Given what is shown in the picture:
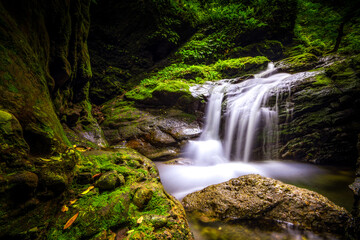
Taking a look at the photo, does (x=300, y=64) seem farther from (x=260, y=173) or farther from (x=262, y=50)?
(x=260, y=173)

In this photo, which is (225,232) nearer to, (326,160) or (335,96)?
(326,160)

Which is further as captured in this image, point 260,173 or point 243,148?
point 243,148

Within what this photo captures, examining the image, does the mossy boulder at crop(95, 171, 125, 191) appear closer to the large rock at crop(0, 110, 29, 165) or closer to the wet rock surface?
the large rock at crop(0, 110, 29, 165)

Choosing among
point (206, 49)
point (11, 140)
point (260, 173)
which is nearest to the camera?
point (11, 140)

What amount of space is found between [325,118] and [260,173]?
9.84 feet

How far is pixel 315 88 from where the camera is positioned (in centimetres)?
543

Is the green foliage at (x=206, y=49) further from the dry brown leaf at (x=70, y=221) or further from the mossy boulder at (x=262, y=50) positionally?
the dry brown leaf at (x=70, y=221)

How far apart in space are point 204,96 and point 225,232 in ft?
20.3

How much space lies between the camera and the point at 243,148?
6.07 meters

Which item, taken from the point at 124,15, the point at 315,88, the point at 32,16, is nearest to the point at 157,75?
the point at 124,15

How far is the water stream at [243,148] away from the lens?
417 cm

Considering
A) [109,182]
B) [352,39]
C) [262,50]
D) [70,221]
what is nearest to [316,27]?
[352,39]

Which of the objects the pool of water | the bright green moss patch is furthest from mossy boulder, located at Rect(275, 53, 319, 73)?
the pool of water

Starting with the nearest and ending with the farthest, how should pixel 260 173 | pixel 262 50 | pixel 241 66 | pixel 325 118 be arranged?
pixel 260 173, pixel 325 118, pixel 241 66, pixel 262 50
